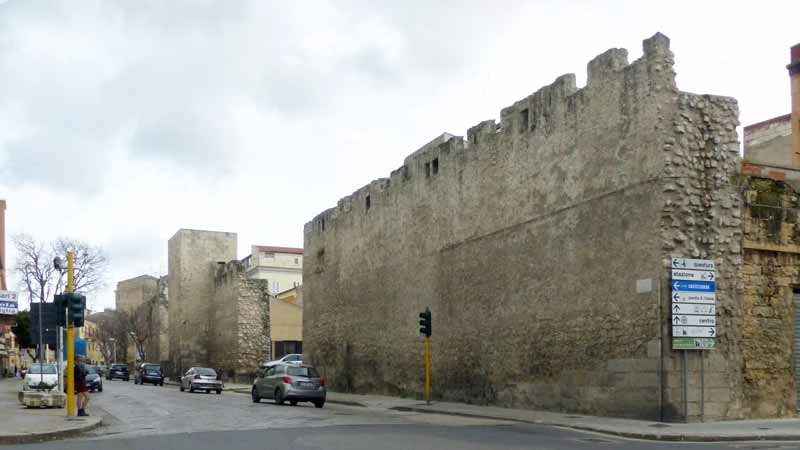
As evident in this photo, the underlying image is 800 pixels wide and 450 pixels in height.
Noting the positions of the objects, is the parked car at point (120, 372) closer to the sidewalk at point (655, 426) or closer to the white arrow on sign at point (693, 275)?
the sidewalk at point (655, 426)

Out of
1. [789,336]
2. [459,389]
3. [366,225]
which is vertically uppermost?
[366,225]

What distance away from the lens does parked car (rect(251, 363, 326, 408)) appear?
2748 cm

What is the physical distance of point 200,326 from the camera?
60719 millimetres

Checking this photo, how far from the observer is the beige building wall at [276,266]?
339 ft

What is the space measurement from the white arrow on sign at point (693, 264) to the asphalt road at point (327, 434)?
4.09 meters

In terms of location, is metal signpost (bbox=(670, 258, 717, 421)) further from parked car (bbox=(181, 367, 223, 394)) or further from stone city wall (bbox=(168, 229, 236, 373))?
stone city wall (bbox=(168, 229, 236, 373))

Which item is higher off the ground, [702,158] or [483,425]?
[702,158]

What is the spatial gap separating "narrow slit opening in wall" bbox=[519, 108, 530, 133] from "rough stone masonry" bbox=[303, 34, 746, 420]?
3 cm

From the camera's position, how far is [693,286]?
18422mm

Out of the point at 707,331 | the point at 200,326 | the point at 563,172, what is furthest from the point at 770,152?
the point at 200,326

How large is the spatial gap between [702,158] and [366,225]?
1848cm

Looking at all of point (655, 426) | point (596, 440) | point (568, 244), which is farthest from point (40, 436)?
point (568, 244)

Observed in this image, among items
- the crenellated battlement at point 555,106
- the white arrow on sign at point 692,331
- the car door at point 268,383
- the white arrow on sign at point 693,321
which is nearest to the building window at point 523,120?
the crenellated battlement at point 555,106

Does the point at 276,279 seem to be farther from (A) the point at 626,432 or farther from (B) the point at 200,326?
(A) the point at 626,432
